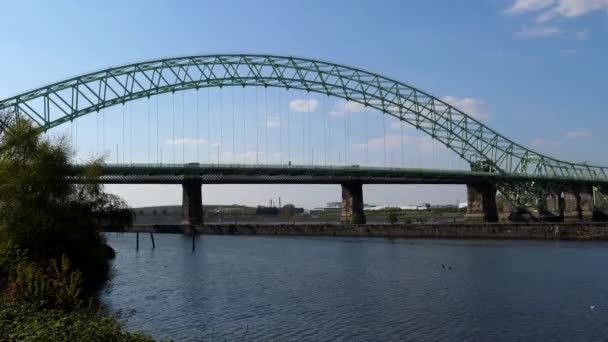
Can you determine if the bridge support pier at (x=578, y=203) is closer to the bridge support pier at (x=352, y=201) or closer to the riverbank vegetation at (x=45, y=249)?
the bridge support pier at (x=352, y=201)

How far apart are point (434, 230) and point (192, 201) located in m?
45.3

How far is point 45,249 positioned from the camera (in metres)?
28.9

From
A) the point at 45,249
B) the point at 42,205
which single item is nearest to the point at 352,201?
the point at 42,205

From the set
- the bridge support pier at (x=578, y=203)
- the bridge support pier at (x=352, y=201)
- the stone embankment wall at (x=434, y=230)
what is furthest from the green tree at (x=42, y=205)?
the bridge support pier at (x=578, y=203)

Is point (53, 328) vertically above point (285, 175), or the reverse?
point (285, 175)

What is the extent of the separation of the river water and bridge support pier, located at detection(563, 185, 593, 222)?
219 feet

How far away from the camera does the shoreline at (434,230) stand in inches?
2972

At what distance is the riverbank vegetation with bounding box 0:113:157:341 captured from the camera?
15.1 m

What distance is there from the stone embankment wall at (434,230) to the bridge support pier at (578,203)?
4099cm

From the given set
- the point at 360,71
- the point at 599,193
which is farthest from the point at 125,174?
the point at 599,193

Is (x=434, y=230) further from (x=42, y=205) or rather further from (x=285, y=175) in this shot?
(x=42, y=205)

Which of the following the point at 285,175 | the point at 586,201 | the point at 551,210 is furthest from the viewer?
the point at 586,201

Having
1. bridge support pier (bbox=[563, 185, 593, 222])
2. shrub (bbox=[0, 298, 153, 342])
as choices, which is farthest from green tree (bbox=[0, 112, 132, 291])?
bridge support pier (bbox=[563, 185, 593, 222])

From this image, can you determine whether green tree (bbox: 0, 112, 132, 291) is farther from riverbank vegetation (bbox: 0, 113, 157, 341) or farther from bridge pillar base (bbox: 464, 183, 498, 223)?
bridge pillar base (bbox: 464, 183, 498, 223)
